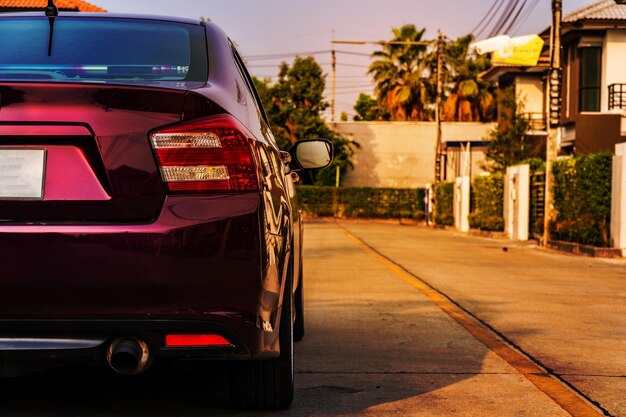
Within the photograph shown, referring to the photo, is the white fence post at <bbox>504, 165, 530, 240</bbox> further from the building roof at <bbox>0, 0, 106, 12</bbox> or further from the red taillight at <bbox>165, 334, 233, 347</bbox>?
the red taillight at <bbox>165, 334, 233, 347</bbox>

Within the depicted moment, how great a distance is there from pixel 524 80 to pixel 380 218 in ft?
51.0

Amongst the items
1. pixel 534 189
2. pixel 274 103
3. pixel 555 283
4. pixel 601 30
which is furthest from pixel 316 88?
pixel 555 283

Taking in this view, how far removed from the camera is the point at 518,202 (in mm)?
29188

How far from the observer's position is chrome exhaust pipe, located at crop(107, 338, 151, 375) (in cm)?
374

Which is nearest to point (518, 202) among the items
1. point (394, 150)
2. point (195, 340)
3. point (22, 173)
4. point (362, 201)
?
point (195, 340)

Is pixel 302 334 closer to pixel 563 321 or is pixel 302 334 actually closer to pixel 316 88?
pixel 563 321

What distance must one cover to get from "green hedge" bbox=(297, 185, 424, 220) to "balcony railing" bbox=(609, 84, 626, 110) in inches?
928

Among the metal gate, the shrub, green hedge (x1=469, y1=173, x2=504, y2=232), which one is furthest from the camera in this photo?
the shrub

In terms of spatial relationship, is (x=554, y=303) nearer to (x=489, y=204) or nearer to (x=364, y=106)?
(x=489, y=204)

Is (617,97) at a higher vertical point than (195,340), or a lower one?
higher

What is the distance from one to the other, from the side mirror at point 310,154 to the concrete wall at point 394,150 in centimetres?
5901

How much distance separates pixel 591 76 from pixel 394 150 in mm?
28873

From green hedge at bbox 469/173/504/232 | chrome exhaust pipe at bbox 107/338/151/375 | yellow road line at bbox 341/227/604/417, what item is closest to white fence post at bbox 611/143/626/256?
yellow road line at bbox 341/227/604/417

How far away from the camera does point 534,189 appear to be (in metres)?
29.0
